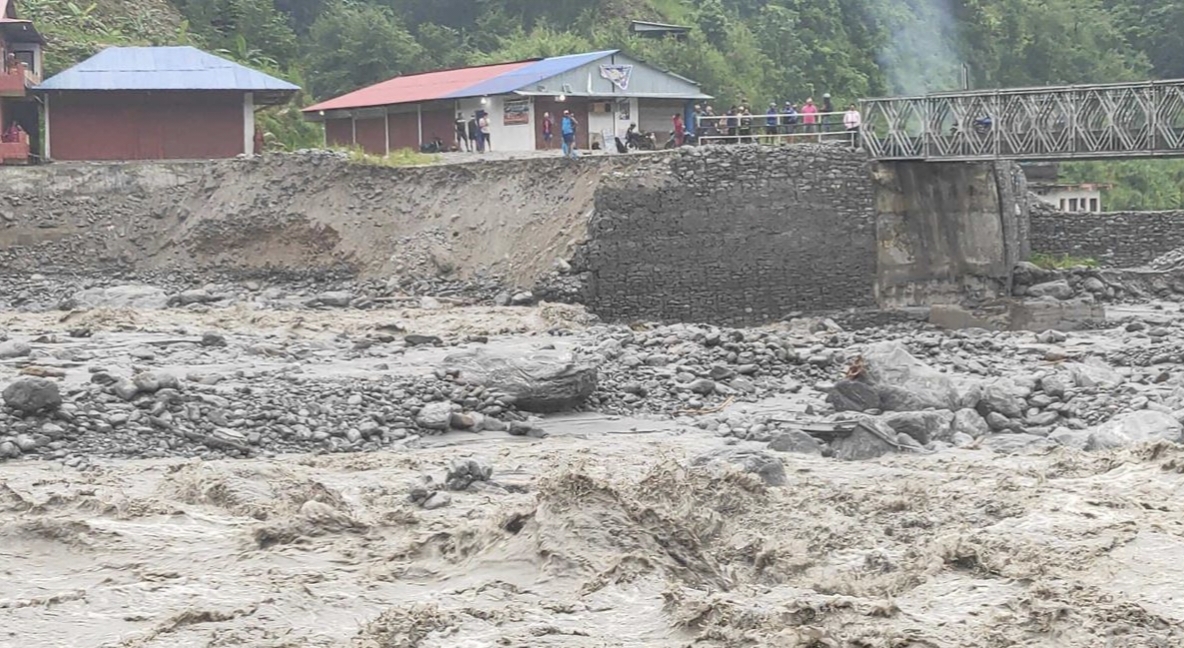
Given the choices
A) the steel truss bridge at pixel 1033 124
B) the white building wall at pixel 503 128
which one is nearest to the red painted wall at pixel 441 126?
the white building wall at pixel 503 128

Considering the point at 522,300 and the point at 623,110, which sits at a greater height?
the point at 623,110

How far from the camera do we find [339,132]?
145 feet

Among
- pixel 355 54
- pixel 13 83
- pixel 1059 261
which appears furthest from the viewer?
pixel 355 54

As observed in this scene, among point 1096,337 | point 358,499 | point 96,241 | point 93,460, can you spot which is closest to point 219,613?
point 358,499

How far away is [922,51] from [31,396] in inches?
2046

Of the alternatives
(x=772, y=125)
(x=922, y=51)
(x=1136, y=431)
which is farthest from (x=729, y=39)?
(x=1136, y=431)

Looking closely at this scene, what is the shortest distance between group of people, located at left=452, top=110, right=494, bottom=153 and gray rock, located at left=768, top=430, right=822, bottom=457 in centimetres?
2186

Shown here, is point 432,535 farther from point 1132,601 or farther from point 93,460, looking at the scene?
point 93,460

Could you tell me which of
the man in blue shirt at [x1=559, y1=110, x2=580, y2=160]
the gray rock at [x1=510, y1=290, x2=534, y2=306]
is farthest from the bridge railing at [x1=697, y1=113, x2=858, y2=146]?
the gray rock at [x1=510, y1=290, x2=534, y2=306]

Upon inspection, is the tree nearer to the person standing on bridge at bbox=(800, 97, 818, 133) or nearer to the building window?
the building window

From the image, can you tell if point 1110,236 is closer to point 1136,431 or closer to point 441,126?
point 441,126

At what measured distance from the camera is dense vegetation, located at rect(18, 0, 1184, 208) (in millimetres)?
52844

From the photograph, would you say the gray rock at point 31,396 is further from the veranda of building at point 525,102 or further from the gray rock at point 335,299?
the veranda of building at point 525,102

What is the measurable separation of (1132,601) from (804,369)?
46.4 feet
